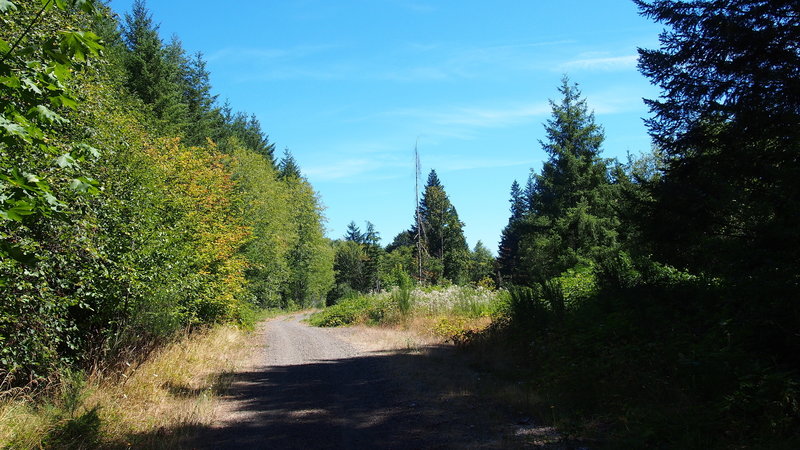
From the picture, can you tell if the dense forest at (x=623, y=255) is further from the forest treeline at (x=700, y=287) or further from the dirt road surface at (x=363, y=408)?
the dirt road surface at (x=363, y=408)

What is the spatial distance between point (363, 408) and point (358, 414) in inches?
13.6

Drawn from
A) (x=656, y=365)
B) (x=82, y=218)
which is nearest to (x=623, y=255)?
(x=656, y=365)

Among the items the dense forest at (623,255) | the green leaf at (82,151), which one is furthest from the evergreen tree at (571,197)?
the green leaf at (82,151)

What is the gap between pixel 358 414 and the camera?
714 cm

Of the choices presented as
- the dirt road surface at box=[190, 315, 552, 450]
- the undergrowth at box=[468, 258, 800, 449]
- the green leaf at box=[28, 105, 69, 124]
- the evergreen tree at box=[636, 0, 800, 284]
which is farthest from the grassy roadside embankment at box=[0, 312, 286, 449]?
the evergreen tree at box=[636, 0, 800, 284]

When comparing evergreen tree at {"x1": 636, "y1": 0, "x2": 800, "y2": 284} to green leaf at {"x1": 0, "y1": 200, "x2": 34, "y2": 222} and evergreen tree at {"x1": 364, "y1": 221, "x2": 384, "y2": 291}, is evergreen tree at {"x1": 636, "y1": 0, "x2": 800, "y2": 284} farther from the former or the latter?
evergreen tree at {"x1": 364, "y1": 221, "x2": 384, "y2": 291}

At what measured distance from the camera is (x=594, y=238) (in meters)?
31.0

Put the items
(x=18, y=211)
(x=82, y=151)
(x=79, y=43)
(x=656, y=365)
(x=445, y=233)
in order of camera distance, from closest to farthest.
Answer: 1. (x=18, y=211)
2. (x=79, y=43)
3. (x=82, y=151)
4. (x=656, y=365)
5. (x=445, y=233)

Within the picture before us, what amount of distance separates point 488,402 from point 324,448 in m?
2.81

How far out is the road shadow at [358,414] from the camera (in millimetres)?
5859

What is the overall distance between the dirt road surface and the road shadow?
0.01m

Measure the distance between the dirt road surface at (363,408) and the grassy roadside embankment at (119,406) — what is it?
492mm

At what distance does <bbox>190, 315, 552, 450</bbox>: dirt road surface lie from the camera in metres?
5.90

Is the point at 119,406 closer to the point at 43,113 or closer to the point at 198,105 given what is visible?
the point at 43,113
